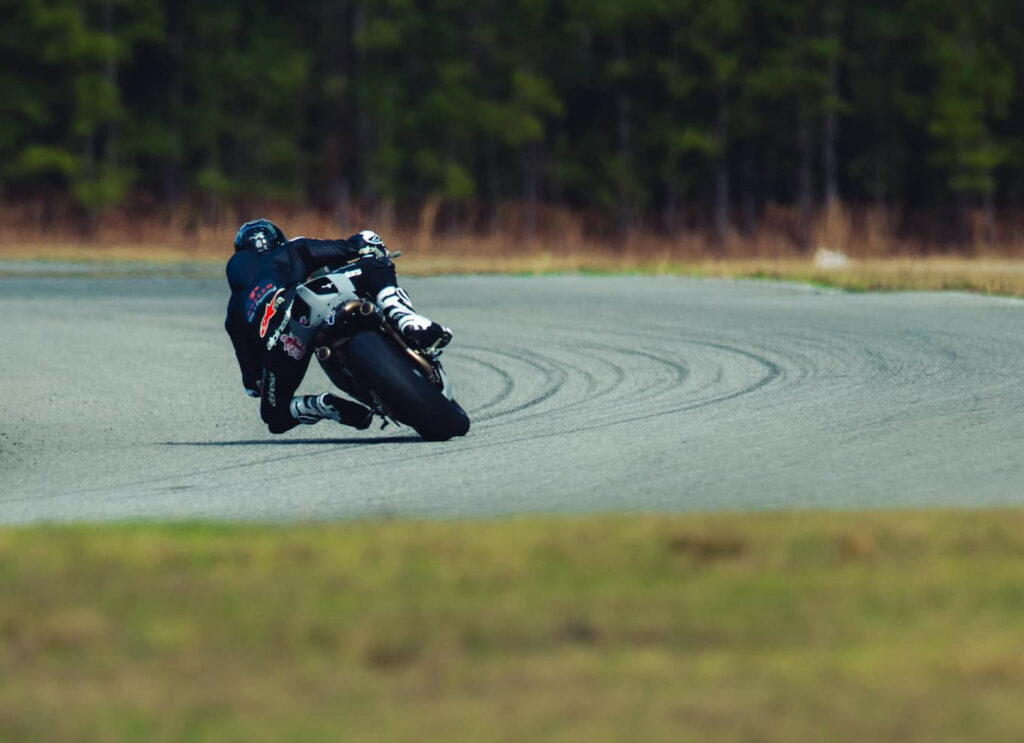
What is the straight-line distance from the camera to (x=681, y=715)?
4.62 meters

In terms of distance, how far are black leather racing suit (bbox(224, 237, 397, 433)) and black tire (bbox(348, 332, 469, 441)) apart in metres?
0.39

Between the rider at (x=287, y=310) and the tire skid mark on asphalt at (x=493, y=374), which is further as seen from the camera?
the tire skid mark on asphalt at (x=493, y=374)

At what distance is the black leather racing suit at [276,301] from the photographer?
10922mm

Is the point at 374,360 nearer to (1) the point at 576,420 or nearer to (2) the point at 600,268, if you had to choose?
(1) the point at 576,420

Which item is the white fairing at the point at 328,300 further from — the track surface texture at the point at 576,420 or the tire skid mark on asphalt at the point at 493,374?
the tire skid mark on asphalt at the point at 493,374

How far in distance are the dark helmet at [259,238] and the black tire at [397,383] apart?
1.32m

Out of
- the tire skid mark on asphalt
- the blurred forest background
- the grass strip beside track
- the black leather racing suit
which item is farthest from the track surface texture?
the blurred forest background

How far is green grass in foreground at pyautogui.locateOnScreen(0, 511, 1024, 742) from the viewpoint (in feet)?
15.2

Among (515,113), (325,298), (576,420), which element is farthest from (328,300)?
(515,113)

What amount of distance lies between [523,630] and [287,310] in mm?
5685

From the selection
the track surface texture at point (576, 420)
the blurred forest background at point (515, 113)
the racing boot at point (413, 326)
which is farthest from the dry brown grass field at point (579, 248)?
the racing boot at point (413, 326)

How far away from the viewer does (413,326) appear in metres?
10.4

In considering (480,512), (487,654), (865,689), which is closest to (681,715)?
(865,689)

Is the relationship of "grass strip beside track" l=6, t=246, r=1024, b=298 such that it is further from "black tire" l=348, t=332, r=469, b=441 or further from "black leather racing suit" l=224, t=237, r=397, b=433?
"black tire" l=348, t=332, r=469, b=441
